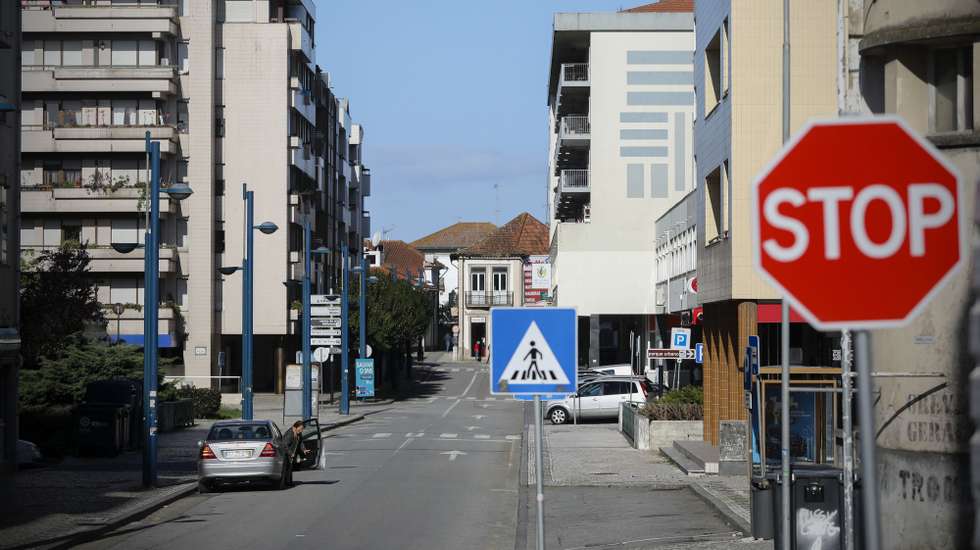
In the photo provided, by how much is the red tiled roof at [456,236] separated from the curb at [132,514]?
13655cm

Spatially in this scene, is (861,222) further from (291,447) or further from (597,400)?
(597,400)

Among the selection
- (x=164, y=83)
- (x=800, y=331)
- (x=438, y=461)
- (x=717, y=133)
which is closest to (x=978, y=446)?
(x=717, y=133)

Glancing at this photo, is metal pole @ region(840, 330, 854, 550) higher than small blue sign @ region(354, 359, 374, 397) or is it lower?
higher

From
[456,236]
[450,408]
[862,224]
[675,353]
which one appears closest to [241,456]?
[675,353]

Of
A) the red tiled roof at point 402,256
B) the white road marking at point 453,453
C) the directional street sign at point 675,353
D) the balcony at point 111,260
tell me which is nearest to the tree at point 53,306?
the white road marking at point 453,453

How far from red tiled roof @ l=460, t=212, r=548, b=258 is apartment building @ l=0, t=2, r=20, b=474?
84.9 meters

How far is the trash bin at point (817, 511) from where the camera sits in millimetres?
13906

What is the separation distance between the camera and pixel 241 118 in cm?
6925

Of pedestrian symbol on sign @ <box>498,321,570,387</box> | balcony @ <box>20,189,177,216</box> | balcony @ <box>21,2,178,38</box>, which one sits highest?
balcony @ <box>21,2,178,38</box>

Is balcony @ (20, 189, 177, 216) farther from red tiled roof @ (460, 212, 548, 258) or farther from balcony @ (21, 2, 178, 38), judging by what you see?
red tiled roof @ (460, 212, 548, 258)

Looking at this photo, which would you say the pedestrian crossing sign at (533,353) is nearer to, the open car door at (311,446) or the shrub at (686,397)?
the open car door at (311,446)

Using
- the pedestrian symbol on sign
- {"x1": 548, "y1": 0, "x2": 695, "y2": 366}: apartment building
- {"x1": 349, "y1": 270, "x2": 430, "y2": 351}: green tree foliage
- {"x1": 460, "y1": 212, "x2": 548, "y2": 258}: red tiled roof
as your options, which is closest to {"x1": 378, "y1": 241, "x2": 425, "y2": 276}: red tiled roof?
{"x1": 460, "y1": 212, "x2": 548, "y2": 258}: red tiled roof

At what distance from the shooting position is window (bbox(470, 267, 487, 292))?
112938 mm

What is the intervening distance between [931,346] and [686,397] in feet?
72.7
